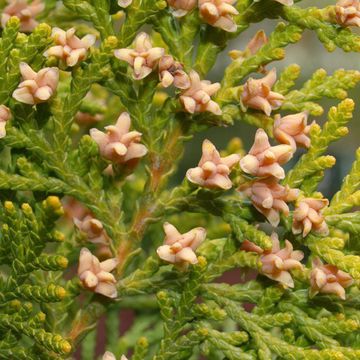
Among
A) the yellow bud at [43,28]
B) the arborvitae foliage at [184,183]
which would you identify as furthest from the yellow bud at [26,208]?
the yellow bud at [43,28]

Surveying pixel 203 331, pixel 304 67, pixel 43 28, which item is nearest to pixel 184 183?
pixel 203 331

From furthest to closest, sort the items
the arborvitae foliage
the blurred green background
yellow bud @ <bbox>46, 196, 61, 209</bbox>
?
the blurred green background
the arborvitae foliage
yellow bud @ <bbox>46, 196, 61, 209</bbox>

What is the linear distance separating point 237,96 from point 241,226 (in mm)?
245

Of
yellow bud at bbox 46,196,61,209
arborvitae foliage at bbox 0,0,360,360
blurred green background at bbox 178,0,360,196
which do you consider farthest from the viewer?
blurred green background at bbox 178,0,360,196

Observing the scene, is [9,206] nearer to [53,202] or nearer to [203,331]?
[53,202]

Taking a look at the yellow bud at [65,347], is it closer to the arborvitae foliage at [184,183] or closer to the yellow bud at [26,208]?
the arborvitae foliage at [184,183]

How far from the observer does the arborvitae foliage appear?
1.22 m

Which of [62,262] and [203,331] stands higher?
[62,262]

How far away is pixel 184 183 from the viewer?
1.33 m

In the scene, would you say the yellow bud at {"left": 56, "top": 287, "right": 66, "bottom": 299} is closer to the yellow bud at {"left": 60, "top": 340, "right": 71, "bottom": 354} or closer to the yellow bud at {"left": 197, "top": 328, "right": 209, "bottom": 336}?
the yellow bud at {"left": 60, "top": 340, "right": 71, "bottom": 354}

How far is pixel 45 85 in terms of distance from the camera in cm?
123

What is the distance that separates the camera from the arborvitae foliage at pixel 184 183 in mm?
1222

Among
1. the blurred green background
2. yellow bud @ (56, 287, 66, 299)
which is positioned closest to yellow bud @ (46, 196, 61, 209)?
yellow bud @ (56, 287, 66, 299)

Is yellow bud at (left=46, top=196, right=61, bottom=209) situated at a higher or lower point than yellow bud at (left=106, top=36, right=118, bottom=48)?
lower
